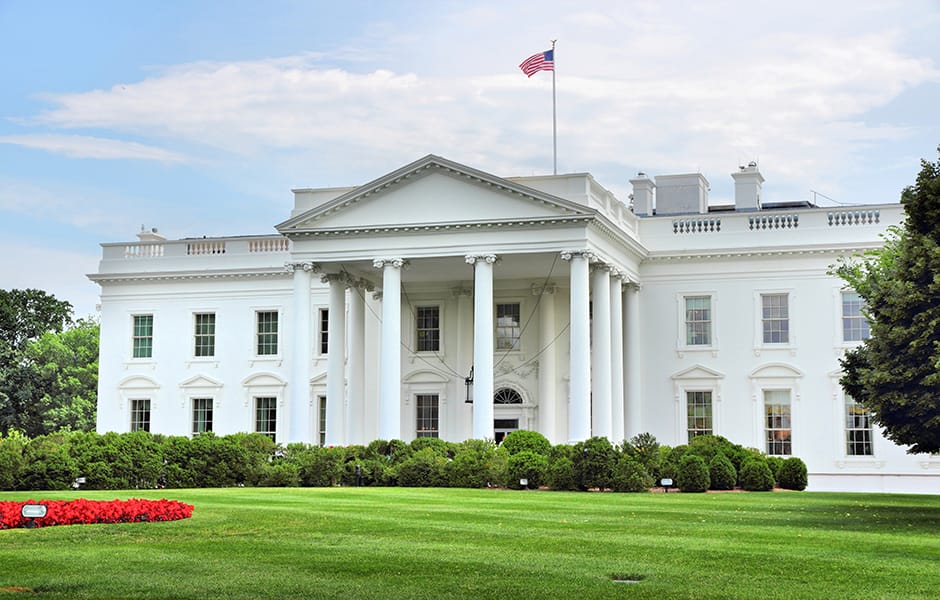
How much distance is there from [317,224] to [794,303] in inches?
713

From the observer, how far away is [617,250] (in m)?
43.3

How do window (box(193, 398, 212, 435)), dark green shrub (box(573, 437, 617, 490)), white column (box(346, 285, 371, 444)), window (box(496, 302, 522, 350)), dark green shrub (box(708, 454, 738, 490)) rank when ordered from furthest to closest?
window (box(193, 398, 212, 435)), window (box(496, 302, 522, 350)), white column (box(346, 285, 371, 444)), dark green shrub (box(708, 454, 738, 490)), dark green shrub (box(573, 437, 617, 490))

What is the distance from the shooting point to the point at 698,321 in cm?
4616

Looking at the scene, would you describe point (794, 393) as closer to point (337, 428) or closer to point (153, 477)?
point (337, 428)

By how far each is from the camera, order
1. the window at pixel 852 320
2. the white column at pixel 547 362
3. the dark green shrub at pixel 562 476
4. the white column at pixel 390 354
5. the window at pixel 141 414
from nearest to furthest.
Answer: the dark green shrub at pixel 562 476 < the white column at pixel 390 354 < the window at pixel 852 320 < the white column at pixel 547 362 < the window at pixel 141 414

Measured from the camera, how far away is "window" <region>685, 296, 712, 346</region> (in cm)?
4609

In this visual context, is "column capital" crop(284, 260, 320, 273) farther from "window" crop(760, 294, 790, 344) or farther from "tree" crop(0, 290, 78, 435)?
"tree" crop(0, 290, 78, 435)

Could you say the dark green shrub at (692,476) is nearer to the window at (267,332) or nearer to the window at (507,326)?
the window at (507,326)

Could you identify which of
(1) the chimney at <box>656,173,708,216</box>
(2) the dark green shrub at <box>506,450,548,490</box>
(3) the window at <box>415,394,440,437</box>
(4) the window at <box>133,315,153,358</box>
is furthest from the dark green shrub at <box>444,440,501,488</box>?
(4) the window at <box>133,315,153,358</box>

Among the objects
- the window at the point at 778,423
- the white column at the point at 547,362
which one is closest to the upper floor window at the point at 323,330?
the white column at the point at 547,362

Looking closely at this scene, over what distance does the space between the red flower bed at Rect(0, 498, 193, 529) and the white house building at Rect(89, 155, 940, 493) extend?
20.7 meters

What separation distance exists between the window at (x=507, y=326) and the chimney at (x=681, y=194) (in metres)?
9.45

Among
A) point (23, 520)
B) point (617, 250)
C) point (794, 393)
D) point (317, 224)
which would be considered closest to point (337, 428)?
point (317, 224)

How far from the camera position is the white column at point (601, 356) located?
41031 millimetres
